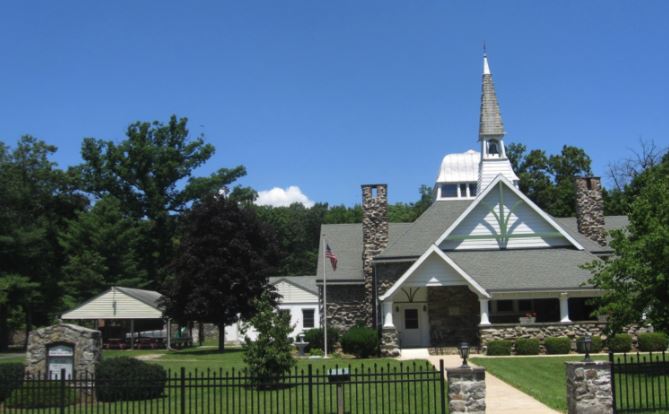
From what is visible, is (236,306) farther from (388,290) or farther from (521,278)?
(521,278)

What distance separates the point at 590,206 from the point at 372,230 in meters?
11.3

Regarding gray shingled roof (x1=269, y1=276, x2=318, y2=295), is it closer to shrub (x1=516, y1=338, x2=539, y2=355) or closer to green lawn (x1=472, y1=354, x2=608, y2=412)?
shrub (x1=516, y1=338, x2=539, y2=355)

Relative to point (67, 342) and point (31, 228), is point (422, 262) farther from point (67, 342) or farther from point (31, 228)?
point (31, 228)

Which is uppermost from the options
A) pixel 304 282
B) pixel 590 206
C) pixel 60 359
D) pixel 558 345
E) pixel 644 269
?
pixel 590 206

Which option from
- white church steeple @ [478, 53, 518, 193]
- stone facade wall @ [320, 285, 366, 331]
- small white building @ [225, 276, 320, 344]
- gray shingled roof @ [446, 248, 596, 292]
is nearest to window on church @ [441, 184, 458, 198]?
small white building @ [225, 276, 320, 344]

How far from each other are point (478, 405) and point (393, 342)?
16507mm

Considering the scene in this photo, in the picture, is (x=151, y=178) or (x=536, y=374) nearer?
(x=536, y=374)

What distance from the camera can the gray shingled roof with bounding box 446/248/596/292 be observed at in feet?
98.2

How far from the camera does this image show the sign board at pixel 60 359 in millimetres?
17984

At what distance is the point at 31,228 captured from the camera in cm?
5075

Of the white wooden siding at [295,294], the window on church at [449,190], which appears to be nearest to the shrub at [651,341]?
the window on church at [449,190]

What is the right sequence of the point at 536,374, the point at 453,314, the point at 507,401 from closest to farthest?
the point at 507,401 → the point at 536,374 → the point at 453,314

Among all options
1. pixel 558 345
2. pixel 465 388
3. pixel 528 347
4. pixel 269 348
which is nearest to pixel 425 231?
pixel 528 347

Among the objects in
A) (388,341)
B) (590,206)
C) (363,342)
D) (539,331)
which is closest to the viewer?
(539,331)
